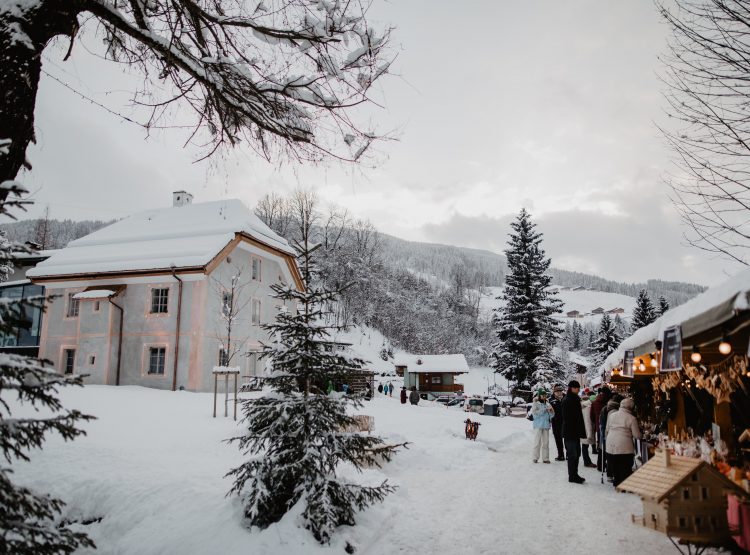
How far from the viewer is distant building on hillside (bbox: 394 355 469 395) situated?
186 ft

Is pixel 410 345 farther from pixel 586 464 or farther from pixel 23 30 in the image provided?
pixel 23 30

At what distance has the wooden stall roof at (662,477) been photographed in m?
5.12

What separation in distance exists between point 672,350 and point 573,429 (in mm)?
5199

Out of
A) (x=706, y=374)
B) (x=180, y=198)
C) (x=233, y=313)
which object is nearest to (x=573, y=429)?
(x=706, y=374)

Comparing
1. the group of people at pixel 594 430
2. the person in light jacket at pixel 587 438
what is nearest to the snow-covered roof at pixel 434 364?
the group of people at pixel 594 430

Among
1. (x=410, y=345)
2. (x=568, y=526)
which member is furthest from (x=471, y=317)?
(x=568, y=526)

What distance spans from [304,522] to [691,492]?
4.25 metres

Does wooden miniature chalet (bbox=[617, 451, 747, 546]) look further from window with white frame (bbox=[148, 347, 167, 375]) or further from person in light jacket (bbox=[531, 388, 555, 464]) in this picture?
window with white frame (bbox=[148, 347, 167, 375])

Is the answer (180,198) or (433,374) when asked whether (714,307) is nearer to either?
(180,198)

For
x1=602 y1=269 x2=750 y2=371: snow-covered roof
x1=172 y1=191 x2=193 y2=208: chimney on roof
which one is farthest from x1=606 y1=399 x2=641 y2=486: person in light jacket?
x1=172 y1=191 x2=193 y2=208: chimney on roof

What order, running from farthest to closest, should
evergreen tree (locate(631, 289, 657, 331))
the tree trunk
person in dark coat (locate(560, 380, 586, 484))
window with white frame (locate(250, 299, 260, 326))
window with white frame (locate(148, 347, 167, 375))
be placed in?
evergreen tree (locate(631, 289, 657, 331)), window with white frame (locate(250, 299, 260, 326)), window with white frame (locate(148, 347, 167, 375)), person in dark coat (locate(560, 380, 586, 484)), the tree trunk

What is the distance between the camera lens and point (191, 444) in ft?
39.4

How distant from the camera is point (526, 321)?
38344 millimetres

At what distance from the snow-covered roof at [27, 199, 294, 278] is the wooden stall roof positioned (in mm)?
21952
